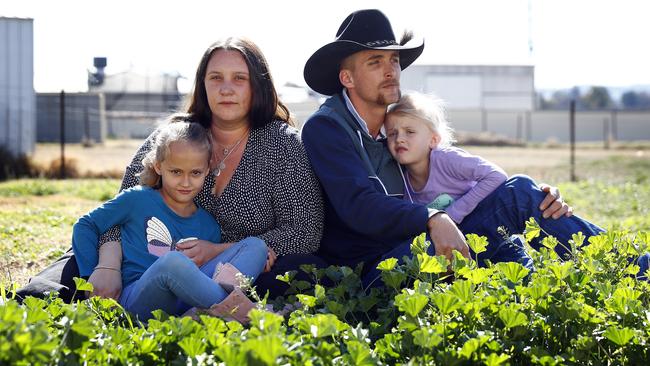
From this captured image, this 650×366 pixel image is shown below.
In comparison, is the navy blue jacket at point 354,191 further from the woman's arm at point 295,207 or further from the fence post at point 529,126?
the fence post at point 529,126

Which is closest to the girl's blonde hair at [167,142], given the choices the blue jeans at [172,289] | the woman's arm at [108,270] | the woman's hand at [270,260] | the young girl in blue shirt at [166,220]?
the young girl in blue shirt at [166,220]

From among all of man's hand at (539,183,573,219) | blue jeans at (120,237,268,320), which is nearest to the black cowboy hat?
man's hand at (539,183,573,219)

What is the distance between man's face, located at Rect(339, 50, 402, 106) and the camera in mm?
4602

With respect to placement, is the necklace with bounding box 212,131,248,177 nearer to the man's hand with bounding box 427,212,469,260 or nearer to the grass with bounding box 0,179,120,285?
the grass with bounding box 0,179,120,285

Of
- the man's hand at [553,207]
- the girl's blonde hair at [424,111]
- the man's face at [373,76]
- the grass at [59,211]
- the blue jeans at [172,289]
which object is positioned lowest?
the grass at [59,211]

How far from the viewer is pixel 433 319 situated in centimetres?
295

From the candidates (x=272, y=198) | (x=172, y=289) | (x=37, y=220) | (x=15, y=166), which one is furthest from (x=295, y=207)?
(x=15, y=166)

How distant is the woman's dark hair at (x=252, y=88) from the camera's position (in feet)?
15.1

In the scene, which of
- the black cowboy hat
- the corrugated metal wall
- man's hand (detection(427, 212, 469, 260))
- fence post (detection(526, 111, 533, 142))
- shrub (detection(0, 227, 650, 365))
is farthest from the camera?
fence post (detection(526, 111, 533, 142))

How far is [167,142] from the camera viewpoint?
14.0 ft

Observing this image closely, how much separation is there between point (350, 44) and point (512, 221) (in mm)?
1223

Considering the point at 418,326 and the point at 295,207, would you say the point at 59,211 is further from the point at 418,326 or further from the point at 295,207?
the point at 418,326

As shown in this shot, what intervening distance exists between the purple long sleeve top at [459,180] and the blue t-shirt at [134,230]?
4.22ft

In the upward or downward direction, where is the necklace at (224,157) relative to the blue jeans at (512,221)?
upward
